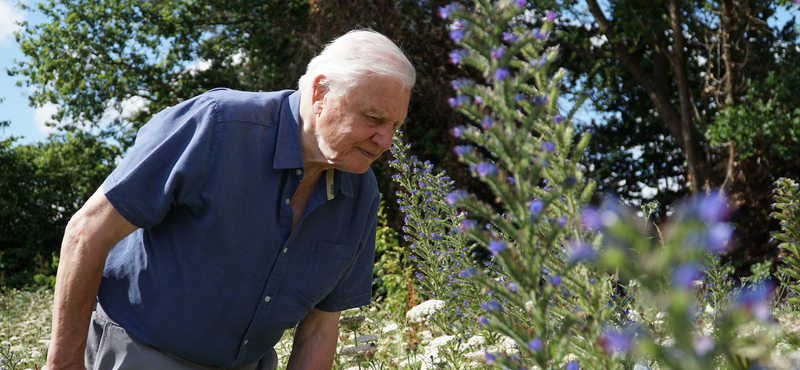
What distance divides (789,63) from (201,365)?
10.5m

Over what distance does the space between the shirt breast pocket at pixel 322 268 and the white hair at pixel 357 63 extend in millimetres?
560

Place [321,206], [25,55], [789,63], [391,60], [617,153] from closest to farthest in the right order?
[391,60], [321,206], [789,63], [617,153], [25,55]

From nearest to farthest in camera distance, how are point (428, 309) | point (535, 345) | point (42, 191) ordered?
point (535, 345), point (428, 309), point (42, 191)

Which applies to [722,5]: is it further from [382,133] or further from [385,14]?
[382,133]

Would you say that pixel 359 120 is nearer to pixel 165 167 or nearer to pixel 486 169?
pixel 165 167

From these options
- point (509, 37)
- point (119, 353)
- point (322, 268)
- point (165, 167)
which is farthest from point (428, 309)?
point (509, 37)

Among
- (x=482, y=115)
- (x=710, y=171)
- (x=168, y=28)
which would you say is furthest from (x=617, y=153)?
(x=482, y=115)

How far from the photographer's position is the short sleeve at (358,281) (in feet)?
8.34

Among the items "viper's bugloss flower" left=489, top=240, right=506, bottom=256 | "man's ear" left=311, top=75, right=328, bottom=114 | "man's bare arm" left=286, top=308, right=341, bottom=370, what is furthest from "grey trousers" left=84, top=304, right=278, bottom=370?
"viper's bugloss flower" left=489, top=240, right=506, bottom=256

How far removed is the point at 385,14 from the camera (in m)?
9.42

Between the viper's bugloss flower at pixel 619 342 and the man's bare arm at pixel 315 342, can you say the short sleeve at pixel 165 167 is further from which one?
the viper's bugloss flower at pixel 619 342

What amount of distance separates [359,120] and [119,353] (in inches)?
42.3

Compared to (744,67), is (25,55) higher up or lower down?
lower down

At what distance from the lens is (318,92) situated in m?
2.19
